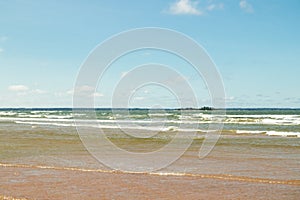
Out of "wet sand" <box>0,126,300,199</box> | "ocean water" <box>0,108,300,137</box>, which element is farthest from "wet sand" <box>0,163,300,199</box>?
"ocean water" <box>0,108,300,137</box>

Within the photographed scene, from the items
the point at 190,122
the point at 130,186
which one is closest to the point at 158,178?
the point at 130,186

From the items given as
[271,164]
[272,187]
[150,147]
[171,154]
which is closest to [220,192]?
[272,187]

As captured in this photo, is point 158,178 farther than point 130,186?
Yes

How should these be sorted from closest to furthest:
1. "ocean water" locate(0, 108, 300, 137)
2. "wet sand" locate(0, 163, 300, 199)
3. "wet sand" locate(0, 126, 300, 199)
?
"wet sand" locate(0, 163, 300, 199)
"wet sand" locate(0, 126, 300, 199)
"ocean water" locate(0, 108, 300, 137)

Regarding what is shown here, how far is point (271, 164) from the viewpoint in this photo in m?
17.1

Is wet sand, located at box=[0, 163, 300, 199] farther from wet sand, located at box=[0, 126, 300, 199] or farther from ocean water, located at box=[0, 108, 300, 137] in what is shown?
ocean water, located at box=[0, 108, 300, 137]

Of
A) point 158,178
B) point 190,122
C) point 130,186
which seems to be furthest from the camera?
point 190,122

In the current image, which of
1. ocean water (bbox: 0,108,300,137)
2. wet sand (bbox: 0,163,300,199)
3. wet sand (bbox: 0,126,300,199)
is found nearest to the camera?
wet sand (bbox: 0,163,300,199)

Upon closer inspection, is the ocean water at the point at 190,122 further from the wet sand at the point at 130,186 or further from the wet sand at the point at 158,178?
the wet sand at the point at 130,186

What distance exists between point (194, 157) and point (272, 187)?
23.1ft

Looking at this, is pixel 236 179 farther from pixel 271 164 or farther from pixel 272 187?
pixel 271 164

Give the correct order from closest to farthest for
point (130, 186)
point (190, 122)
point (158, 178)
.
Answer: point (130, 186)
point (158, 178)
point (190, 122)

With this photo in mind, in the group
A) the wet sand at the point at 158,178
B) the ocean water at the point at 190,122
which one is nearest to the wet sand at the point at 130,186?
the wet sand at the point at 158,178

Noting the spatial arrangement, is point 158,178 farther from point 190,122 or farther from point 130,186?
point 190,122
